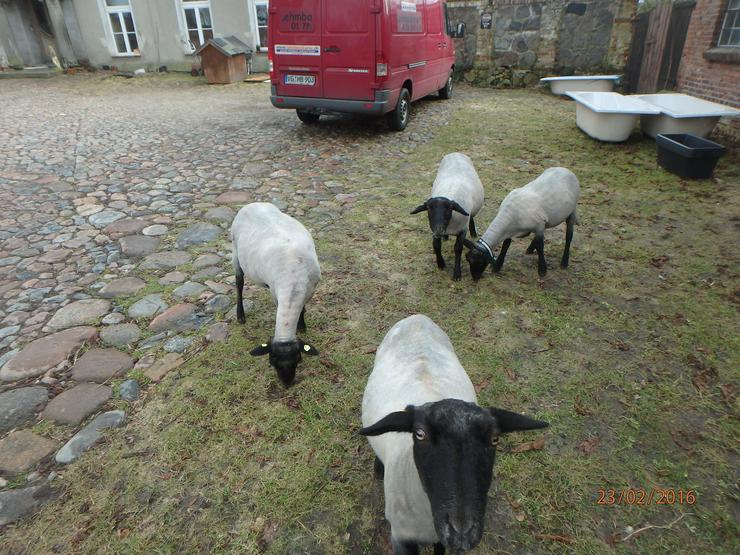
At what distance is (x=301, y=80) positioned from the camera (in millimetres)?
10031

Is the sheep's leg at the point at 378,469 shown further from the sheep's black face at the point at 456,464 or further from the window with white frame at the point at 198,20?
the window with white frame at the point at 198,20

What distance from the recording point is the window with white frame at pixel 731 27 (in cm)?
941

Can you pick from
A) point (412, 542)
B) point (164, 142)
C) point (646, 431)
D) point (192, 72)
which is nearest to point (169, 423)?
point (412, 542)

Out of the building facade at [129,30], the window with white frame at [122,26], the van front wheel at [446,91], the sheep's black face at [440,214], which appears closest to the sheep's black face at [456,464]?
the sheep's black face at [440,214]

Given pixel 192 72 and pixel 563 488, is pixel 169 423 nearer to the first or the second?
pixel 563 488

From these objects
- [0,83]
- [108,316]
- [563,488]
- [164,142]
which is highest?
[0,83]

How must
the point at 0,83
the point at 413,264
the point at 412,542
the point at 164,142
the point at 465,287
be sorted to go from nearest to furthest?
the point at 412,542 → the point at 465,287 → the point at 413,264 → the point at 164,142 → the point at 0,83

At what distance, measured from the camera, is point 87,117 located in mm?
12922

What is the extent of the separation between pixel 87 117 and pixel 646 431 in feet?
51.0

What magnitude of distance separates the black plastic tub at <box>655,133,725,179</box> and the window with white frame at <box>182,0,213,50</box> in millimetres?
Result: 19808

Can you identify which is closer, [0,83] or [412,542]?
[412,542]

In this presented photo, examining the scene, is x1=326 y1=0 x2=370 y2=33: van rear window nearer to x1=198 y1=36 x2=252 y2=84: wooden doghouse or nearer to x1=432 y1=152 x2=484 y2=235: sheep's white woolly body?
x1=432 y1=152 x2=484 y2=235: sheep's white woolly body

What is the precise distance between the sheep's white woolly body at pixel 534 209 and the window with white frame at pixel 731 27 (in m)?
7.92

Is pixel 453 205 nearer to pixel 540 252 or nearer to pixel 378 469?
pixel 540 252
